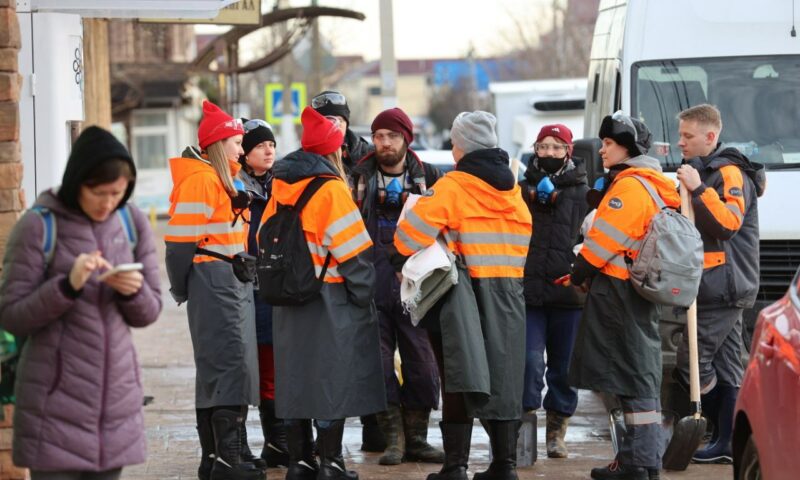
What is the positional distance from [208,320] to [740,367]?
120 inches

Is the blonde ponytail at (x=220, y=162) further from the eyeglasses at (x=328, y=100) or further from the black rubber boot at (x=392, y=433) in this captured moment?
the black rubber boot at (x=392, y=433)

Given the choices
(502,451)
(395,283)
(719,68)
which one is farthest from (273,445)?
(719,68)

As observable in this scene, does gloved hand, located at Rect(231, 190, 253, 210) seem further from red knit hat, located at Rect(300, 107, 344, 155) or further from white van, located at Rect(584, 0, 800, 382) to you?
white van, located at Rect(584, 0, 800, 382)

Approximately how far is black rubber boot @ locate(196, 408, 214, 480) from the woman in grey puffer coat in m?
2.43

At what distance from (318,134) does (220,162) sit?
0.58 m

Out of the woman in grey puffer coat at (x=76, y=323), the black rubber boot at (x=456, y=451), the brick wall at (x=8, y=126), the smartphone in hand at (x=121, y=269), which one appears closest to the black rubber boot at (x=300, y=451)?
the black rubber boot at (x=456, y=451)

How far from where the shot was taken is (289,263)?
7109mm

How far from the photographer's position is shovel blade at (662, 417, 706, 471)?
25.3ft

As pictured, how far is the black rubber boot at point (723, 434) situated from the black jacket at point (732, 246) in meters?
0.51

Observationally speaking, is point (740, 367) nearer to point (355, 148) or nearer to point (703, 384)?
point (703, 384)

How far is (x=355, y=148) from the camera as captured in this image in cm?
861

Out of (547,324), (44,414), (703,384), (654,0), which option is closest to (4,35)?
(44,414)

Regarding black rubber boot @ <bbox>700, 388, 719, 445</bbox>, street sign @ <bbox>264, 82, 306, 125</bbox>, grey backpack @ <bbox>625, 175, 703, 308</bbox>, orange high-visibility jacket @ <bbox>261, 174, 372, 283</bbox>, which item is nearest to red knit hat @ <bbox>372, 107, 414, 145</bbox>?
orange high-visibility jacket @ <bbox>261, 174, 372, 283</bbox>

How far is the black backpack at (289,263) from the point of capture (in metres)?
7.09
